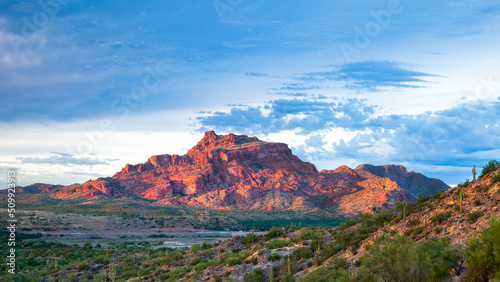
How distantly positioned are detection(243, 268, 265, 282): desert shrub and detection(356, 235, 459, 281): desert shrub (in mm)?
8841

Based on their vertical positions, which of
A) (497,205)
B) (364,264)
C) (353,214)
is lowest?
(353,214)

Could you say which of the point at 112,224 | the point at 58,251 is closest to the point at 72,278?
the point at 58,251

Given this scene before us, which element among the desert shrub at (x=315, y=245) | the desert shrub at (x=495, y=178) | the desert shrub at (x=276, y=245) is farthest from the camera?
the desert shrub at (x=276, y=245)

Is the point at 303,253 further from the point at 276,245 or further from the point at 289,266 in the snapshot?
the point at 276,245

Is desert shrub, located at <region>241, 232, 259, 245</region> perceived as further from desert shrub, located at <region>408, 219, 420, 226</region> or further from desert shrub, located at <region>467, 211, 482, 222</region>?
desert shrub, located at <region>467, 211, 482, 222</region>

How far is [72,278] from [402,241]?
27415mm

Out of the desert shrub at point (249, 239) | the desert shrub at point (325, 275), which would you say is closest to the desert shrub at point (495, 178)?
the desert shrub at point (325, 275)

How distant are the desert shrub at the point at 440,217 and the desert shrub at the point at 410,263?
139 inches

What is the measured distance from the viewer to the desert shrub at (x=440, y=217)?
17797mm

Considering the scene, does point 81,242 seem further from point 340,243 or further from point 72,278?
point 340,243

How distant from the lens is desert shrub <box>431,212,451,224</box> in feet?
58.4

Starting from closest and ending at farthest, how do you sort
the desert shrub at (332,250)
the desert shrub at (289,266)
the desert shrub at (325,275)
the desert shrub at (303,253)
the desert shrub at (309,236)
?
the desert shrub at (325,275)
the desert shrub at (289,266)
the desert shrub at (332,250)
the desert shrub at (303,253)
the desert shrub at (309,236)

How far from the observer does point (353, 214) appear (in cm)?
14288

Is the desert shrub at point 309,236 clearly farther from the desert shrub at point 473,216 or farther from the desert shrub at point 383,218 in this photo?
the desert shrub at point 473,216
